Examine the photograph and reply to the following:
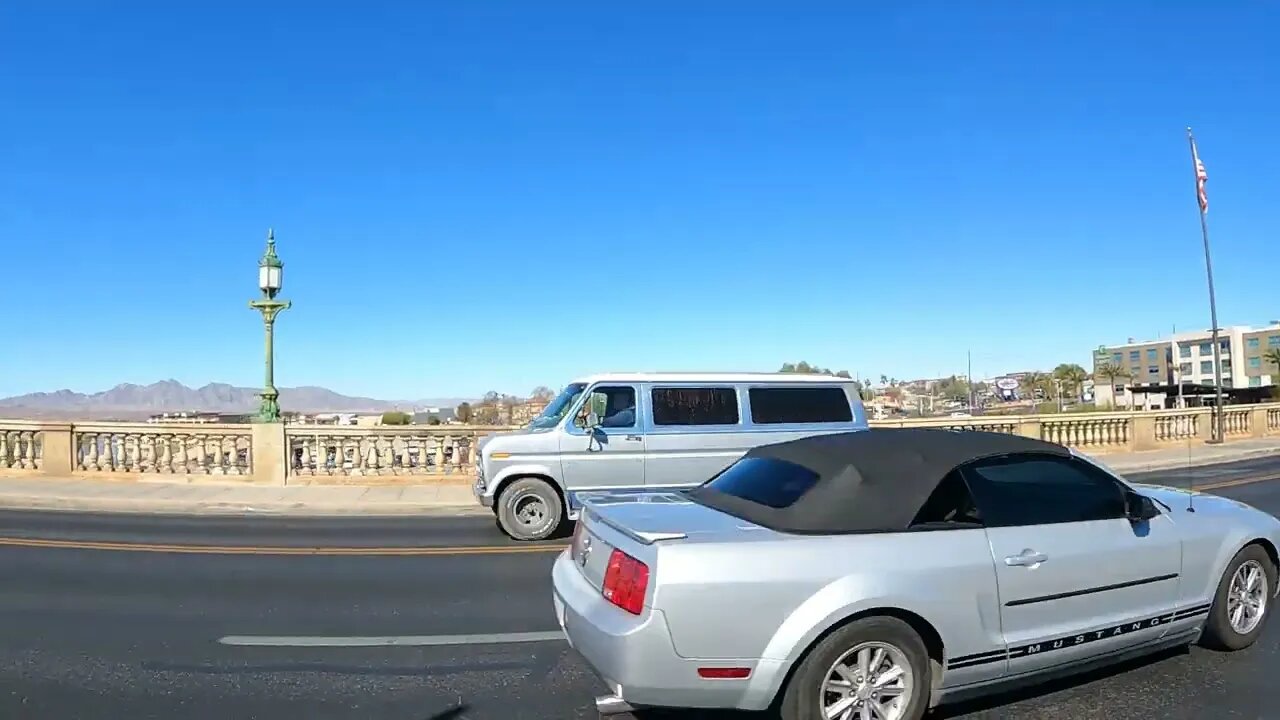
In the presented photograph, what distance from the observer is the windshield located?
11.1 metres

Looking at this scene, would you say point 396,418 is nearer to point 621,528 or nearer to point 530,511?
point 530,511

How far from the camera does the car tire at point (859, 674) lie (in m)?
3.86

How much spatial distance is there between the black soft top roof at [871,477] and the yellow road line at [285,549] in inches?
212

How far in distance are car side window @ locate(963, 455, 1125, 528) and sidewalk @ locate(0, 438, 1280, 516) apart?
10.3m

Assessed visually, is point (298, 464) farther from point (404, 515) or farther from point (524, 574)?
point (524, 574)

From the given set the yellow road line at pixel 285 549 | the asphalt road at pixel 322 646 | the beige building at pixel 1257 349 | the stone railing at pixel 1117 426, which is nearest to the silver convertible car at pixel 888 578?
the asphalt road at pixel 322 646

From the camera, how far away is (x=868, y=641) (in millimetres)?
3955

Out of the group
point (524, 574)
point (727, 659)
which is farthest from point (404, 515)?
point (727, 659)

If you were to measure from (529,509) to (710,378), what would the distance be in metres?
2.84

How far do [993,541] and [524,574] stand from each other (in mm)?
5243

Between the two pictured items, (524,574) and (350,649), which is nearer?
(350,649)

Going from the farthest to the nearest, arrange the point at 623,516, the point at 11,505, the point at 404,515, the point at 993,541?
the point at 11,505, the point at 404,515, the point at 623,516, the point at 993,541

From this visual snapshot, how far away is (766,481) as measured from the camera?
5023 mm

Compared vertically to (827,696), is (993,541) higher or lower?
higher
